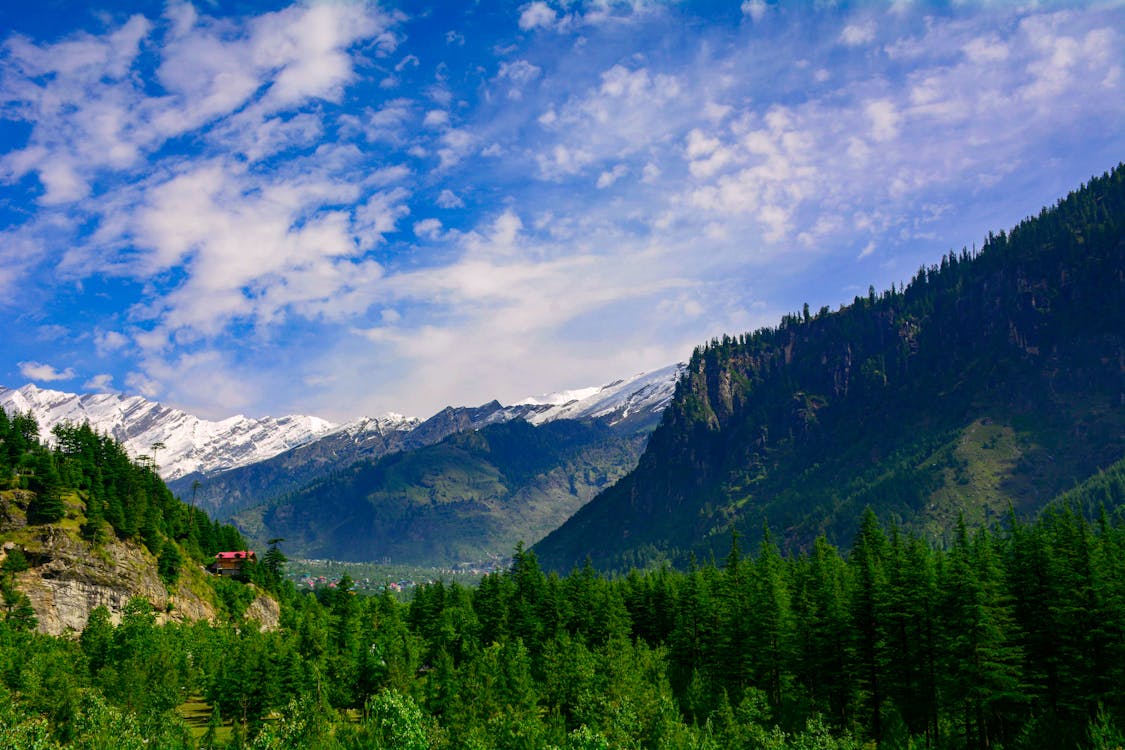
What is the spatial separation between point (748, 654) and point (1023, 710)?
3526 centimetres

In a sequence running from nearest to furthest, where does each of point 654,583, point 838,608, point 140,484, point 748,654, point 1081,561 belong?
point 1081,561, point 838,608, point 748,654, point 654,583, point 140,484

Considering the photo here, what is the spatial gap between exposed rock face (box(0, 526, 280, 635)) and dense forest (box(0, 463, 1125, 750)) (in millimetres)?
12458

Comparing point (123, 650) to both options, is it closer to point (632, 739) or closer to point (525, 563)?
point (525, 563)

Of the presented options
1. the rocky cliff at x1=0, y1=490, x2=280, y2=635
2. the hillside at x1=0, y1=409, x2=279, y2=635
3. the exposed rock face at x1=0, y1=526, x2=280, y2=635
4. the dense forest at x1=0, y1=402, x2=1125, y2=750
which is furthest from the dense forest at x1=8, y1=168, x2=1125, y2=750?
the exposed rock face at x1=0, y1=526, x2=280, y2=635

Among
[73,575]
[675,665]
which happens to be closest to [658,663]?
[675,665]

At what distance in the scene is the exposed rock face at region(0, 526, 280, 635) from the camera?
144 meters

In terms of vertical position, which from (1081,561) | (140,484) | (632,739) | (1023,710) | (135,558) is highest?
(140,484)

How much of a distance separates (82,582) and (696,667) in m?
120

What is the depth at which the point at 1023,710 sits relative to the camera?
3081 inches

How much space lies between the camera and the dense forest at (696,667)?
72250 millimetres

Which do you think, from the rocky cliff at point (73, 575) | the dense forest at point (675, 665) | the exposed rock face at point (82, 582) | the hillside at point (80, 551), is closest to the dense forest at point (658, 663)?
the dense forest at point (675, 665)

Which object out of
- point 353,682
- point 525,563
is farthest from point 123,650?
point 525,563

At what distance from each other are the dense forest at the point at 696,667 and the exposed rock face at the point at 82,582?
1246cm

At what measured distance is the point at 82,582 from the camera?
15062 centimetres
